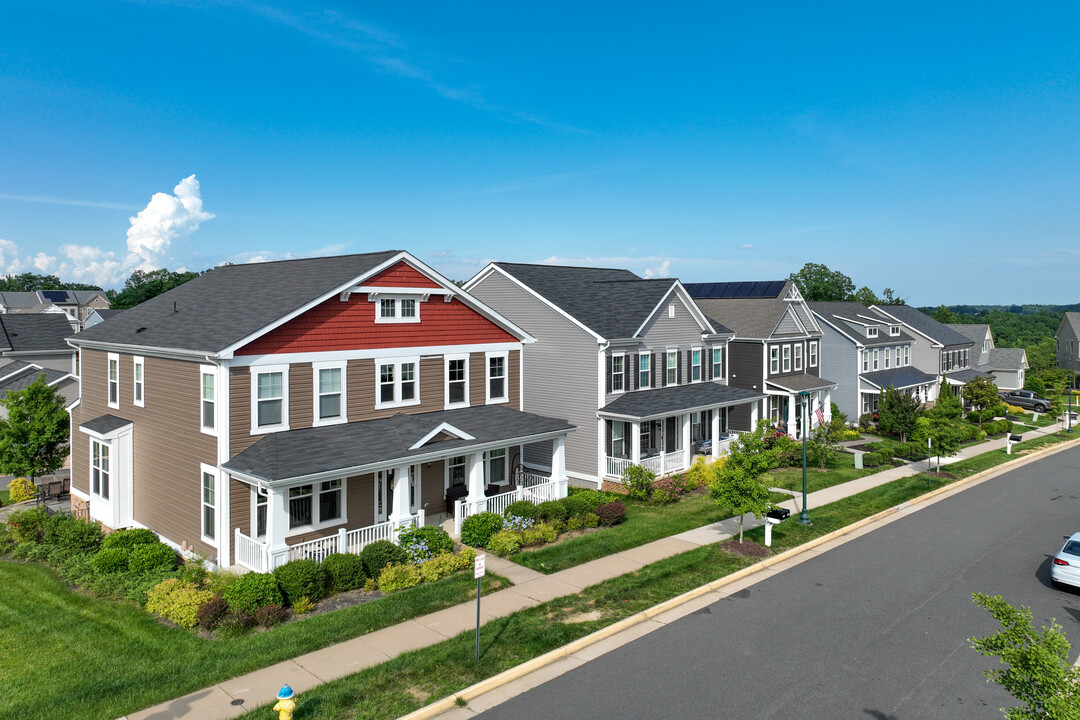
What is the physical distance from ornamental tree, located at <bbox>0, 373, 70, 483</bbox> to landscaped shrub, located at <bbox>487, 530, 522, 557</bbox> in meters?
18.8

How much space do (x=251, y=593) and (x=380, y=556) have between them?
342cm

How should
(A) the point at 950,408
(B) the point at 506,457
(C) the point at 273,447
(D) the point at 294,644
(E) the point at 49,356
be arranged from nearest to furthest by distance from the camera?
(D) the point at 294,644, (C) the point at 273,447, (B) the point at 506,457, (A) the point at 950,408, (E) the point at 49,356

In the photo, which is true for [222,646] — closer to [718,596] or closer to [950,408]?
[718,596]

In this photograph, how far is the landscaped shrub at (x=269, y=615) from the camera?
14.9m

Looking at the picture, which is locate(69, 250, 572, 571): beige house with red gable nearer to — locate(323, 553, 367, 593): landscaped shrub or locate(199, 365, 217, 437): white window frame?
locate(199, 365, 217, 437): white window frame

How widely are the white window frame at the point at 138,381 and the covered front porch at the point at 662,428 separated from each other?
16236 millimetres

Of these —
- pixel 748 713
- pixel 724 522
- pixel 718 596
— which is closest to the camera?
pixel 748 713

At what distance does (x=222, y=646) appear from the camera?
45.3 ft

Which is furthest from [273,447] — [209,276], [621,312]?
[621,312]

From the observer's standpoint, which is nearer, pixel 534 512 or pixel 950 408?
pixel 534 512

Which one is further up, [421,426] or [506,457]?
[421,426]

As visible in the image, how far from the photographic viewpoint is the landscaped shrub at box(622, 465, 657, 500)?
26.6 m

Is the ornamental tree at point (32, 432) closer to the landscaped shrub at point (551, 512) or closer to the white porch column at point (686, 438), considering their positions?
the landscaped shrub at point (551, 512)

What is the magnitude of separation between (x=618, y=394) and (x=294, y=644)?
59.7ft
